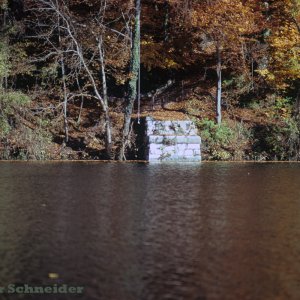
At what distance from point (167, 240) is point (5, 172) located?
9.89 metres

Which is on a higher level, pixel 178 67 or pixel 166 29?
pixel 166 29

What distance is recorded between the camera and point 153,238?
23.0 ft

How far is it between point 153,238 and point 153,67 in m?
21.8

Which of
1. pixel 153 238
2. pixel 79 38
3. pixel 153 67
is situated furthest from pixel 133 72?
pixel 153 238

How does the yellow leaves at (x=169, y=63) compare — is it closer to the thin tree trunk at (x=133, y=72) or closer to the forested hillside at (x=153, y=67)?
the forested hillside at (x=153, y=67)

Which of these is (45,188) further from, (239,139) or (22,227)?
(239,139)

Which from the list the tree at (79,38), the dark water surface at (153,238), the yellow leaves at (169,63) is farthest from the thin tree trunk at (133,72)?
the dark water surface at (153,238)

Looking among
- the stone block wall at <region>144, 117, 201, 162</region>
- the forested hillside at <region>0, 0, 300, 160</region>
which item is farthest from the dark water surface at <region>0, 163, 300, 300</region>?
the forested hillside at <region>0, 0, 300, 160</region>

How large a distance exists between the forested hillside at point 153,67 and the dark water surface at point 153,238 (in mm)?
9618

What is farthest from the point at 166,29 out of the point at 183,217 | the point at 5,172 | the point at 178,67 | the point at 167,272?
the point at 167,272

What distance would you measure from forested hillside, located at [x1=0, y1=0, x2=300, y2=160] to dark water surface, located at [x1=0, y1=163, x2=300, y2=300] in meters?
9.62

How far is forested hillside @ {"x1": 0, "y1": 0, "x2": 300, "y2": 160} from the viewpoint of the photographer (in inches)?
883

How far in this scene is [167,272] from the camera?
5.48 m

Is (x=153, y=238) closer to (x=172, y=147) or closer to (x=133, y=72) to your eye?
(x=172, y=147)
